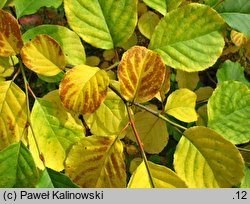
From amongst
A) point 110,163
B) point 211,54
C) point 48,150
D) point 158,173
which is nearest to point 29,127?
point 48,150

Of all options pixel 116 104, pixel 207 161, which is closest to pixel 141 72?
pixel 116 104

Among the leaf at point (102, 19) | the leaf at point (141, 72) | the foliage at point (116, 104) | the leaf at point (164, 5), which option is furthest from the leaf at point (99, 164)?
the leaf at point (164, 5)

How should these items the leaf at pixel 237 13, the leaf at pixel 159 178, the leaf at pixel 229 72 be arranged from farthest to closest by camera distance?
the leaf at pixel 229 72
the leaf at pixel 237 13
the leaf at pixel 159 178

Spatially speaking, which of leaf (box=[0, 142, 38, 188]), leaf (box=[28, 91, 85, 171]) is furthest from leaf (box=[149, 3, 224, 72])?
leaf (box=[0, 142, 38, 188])

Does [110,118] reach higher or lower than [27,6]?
lower

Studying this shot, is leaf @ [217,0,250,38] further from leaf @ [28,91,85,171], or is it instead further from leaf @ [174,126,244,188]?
leaf @ [28,91,85,171]

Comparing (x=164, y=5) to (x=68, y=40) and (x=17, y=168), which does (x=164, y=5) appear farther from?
(x=17, y=168)

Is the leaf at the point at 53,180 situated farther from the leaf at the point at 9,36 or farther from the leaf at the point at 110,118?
the leaf at the point at 9,36
